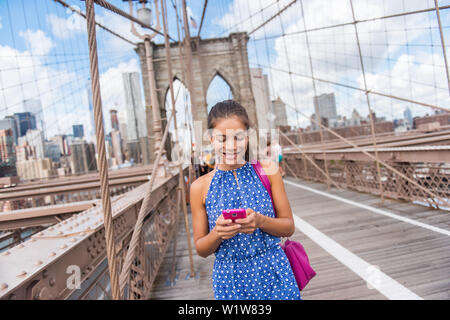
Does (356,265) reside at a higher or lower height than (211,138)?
lower

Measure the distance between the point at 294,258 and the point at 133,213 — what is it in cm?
164

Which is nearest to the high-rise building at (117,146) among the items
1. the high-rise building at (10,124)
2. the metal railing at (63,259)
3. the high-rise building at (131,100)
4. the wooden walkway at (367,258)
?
the high-rise building at (131,100)

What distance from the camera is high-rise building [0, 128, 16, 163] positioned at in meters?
2.35

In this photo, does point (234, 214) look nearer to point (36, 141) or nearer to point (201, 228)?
point (201, 228)

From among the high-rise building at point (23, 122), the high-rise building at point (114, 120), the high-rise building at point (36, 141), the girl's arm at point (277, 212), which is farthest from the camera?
the high-rise building at point (114, 120)

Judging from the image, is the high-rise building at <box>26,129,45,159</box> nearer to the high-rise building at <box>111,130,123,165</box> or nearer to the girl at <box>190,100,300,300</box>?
the girl at <box>190,100,300,300</box>

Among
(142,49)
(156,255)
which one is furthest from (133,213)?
(142,49)

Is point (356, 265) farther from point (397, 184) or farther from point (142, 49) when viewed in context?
point (142, 49)

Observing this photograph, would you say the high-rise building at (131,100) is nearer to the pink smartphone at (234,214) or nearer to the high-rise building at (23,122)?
the high-rise building at (23,122)

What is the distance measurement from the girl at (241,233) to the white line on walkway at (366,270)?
1.53 m

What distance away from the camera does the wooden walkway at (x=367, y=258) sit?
208 centimetres

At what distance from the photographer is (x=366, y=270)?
8.07ft

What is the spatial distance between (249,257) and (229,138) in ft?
1.27
